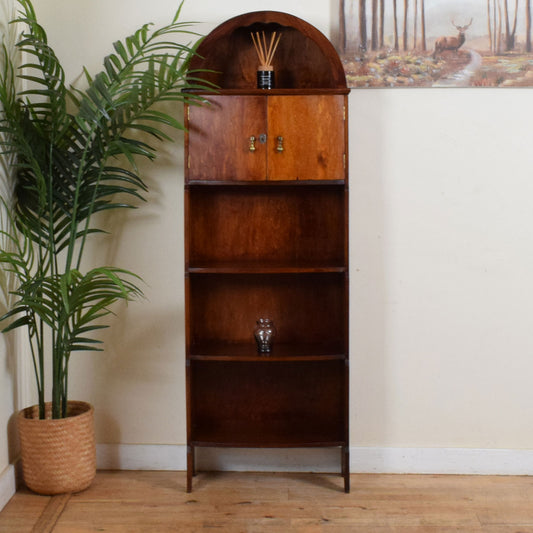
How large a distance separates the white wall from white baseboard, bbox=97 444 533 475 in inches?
1.7

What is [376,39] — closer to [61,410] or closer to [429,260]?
[429,260]

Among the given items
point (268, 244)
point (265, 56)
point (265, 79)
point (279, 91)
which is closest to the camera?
point (279, 91)

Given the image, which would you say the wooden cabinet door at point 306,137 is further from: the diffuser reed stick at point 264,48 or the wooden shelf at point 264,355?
the wooden shelf at point 264,355

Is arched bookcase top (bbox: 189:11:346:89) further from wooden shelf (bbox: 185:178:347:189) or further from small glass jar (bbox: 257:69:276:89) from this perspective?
wooden shelf (bbox: 185:178:347:189)

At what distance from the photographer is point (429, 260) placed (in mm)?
3451

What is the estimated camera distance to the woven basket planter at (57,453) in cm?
314

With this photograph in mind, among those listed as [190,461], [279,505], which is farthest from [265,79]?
[279,505]

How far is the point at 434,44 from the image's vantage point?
3.37 m

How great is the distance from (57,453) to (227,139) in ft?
5.02

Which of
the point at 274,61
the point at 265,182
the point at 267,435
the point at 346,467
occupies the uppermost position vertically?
the point at 274,61

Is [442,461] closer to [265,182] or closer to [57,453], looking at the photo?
[265,182]

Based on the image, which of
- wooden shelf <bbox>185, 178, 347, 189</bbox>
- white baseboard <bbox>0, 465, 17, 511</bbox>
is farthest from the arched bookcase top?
white baseboard <bbox>0, 465, 17, 511</bbox>

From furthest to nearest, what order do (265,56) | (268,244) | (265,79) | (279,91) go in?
(268,244), (265,56), (265,79), (279,91)

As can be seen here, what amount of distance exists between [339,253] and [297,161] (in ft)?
1.71
